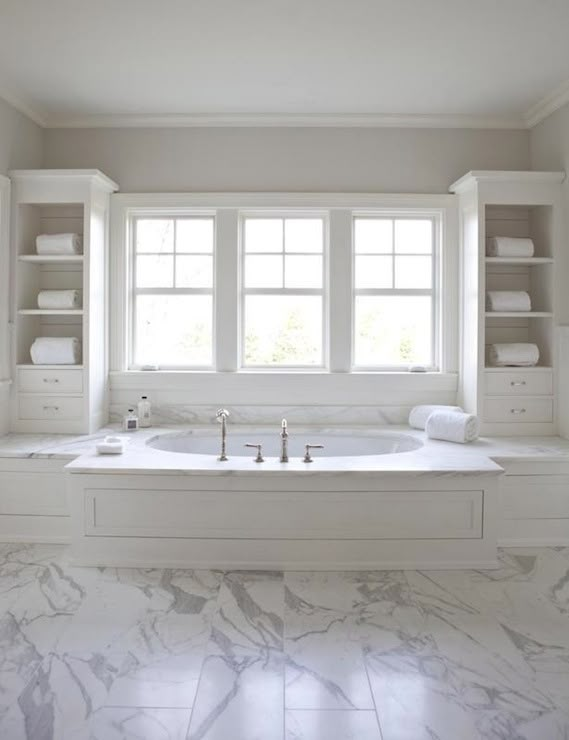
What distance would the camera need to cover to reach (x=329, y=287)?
3.98 metres

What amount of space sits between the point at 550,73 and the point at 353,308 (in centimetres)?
174

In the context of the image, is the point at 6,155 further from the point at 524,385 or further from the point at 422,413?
the point at 524,385

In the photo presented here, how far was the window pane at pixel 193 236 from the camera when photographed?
4043 mm

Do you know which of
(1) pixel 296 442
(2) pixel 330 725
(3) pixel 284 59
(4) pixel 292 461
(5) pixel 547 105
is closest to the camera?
(2) pixel 330 725

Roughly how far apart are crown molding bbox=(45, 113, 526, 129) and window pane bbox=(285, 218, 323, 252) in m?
0.62

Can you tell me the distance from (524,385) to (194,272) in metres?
2.28

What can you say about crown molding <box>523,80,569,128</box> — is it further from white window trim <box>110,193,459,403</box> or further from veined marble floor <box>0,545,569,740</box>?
veined marble floor <box>0,545,569,740</box>

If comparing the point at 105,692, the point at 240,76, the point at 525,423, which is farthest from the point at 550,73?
the point at 105,692

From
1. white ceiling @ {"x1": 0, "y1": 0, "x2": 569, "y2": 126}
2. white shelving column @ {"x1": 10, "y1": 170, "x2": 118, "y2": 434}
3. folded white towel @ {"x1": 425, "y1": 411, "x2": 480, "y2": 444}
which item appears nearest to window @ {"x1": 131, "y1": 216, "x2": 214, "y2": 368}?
white shelving column @ {"x1": 10, "y1": 170, "x2": 118, "y2": 434}

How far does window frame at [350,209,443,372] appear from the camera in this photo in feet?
13.1

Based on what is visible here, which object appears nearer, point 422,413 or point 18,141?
point 18,141

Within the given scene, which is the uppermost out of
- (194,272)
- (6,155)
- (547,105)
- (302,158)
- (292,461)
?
(547,105)

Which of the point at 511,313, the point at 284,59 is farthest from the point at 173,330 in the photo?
the point at 511,313

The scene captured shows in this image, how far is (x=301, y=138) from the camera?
3.94 meters
